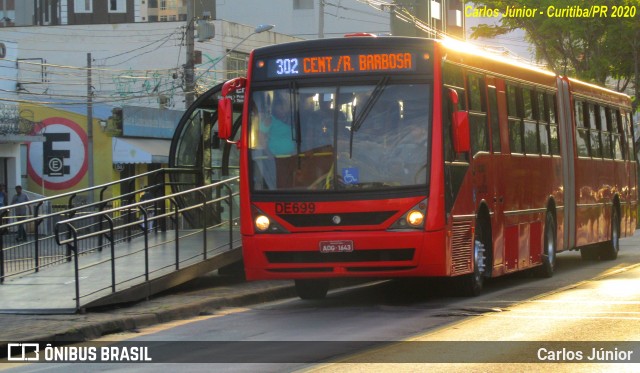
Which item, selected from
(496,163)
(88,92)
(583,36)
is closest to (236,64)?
(88,92)

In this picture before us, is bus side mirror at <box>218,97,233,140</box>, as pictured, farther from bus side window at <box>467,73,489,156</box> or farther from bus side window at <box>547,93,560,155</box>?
bus side window at <box>547,93,560,155</box>

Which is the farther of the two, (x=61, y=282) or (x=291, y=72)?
(x=61, y=282)

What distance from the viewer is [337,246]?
48.8 ft

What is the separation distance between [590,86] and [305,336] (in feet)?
43.4

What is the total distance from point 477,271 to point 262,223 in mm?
3250

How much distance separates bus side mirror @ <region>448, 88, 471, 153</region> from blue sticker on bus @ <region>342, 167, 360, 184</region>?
4.28 ft

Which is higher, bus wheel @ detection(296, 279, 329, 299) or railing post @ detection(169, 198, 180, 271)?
railing post @ detection(169, 198, 180, 271)

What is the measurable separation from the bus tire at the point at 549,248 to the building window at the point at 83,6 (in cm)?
9201

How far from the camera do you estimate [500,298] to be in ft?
54.7

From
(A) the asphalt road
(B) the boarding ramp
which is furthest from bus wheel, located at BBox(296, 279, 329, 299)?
(B) the boarding ramp

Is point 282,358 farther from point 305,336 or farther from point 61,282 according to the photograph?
point 61,282

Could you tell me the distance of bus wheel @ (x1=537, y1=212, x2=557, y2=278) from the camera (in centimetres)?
2044

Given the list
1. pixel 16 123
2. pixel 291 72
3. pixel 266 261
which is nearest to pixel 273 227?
pixel 266 261

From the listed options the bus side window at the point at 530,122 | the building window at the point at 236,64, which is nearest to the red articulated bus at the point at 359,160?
the bus side window at the point at 530,122
